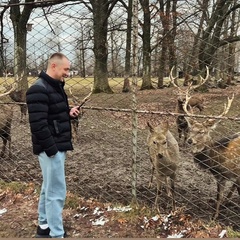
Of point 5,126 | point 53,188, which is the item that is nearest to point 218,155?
point 53,188

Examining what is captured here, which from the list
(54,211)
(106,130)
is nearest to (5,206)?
(54,211)

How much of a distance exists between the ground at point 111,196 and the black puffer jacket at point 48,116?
1047mm

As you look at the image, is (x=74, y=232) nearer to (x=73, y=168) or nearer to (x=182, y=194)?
(x=182, y=194)

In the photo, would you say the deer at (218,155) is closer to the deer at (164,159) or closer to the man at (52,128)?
the deer at (164,159)

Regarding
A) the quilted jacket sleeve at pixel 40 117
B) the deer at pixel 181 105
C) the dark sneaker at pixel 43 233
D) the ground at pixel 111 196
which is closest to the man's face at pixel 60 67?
the quilted jacket sleeve at pixel 40 117

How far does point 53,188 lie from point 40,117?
76 cm

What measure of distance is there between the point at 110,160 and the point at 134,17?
14.3 ft

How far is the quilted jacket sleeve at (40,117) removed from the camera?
346 centimetres

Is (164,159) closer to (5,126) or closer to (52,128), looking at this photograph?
(52,128)

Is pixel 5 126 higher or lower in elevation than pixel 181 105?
lower

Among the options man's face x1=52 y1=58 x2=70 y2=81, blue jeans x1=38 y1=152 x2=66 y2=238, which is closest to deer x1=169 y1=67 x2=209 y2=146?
man's face x1=52 y1=58 x2=70 y2=81

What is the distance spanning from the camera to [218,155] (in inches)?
219

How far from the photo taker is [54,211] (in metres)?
3.77

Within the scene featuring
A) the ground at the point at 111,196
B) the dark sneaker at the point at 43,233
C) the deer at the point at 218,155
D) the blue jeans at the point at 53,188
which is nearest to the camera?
the blue jeans at the point at 53,188
